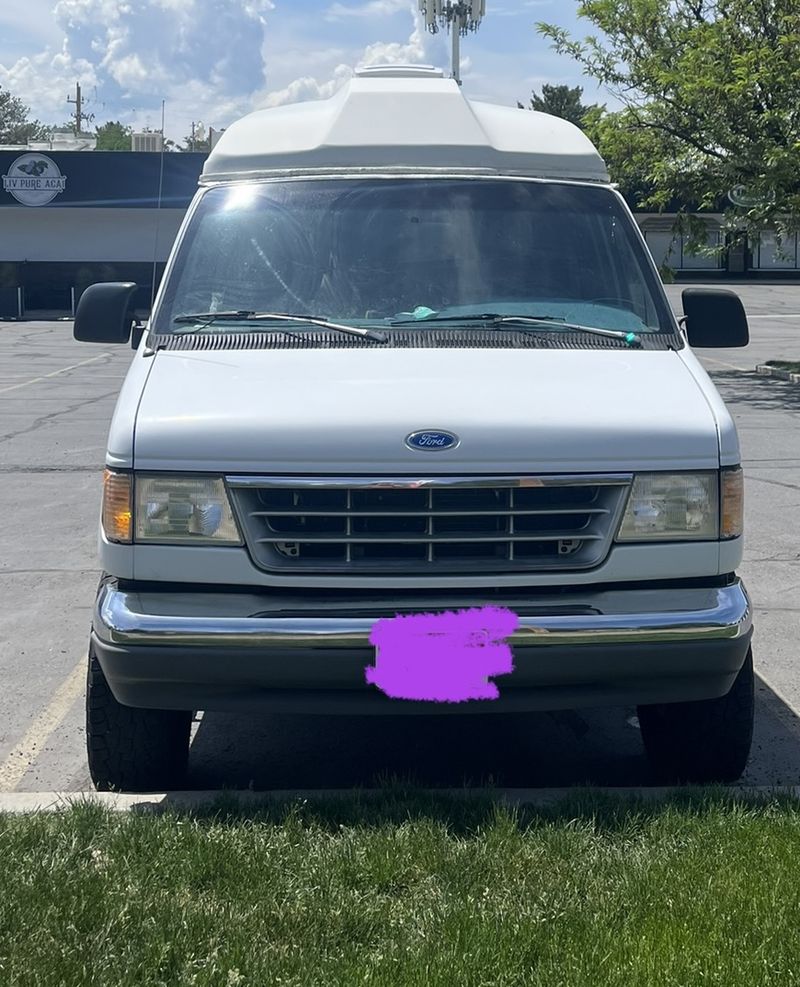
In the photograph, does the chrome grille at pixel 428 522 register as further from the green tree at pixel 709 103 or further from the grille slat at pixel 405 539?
the green tree at pixel 709 103

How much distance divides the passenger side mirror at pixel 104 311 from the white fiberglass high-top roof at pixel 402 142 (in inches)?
24.7

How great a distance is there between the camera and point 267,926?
3.46 metres

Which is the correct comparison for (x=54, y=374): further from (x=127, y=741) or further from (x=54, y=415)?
(x=127, y=741)

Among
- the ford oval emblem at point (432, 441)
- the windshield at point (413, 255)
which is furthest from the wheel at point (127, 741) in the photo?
the windshield at point (413, 255)

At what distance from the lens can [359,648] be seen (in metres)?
4.04

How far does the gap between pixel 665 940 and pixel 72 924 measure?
59.3 inches

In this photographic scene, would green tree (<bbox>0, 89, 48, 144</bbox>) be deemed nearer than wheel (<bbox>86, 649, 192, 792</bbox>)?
No

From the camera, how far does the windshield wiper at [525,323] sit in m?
4.93

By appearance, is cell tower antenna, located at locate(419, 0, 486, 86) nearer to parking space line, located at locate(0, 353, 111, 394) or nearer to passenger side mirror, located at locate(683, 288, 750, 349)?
parking space line, located at locate(0, 353, 111, 394)

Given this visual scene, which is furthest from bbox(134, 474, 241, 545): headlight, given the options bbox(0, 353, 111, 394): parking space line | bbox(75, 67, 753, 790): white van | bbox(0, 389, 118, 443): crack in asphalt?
bbox(0, 353, 111, 394): parking space line

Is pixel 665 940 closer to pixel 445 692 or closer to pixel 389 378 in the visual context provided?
pixel 445 692

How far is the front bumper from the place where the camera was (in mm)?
4035

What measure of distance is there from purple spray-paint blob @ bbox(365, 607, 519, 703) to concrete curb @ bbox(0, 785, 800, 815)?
453 mm

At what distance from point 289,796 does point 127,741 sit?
60 cm
